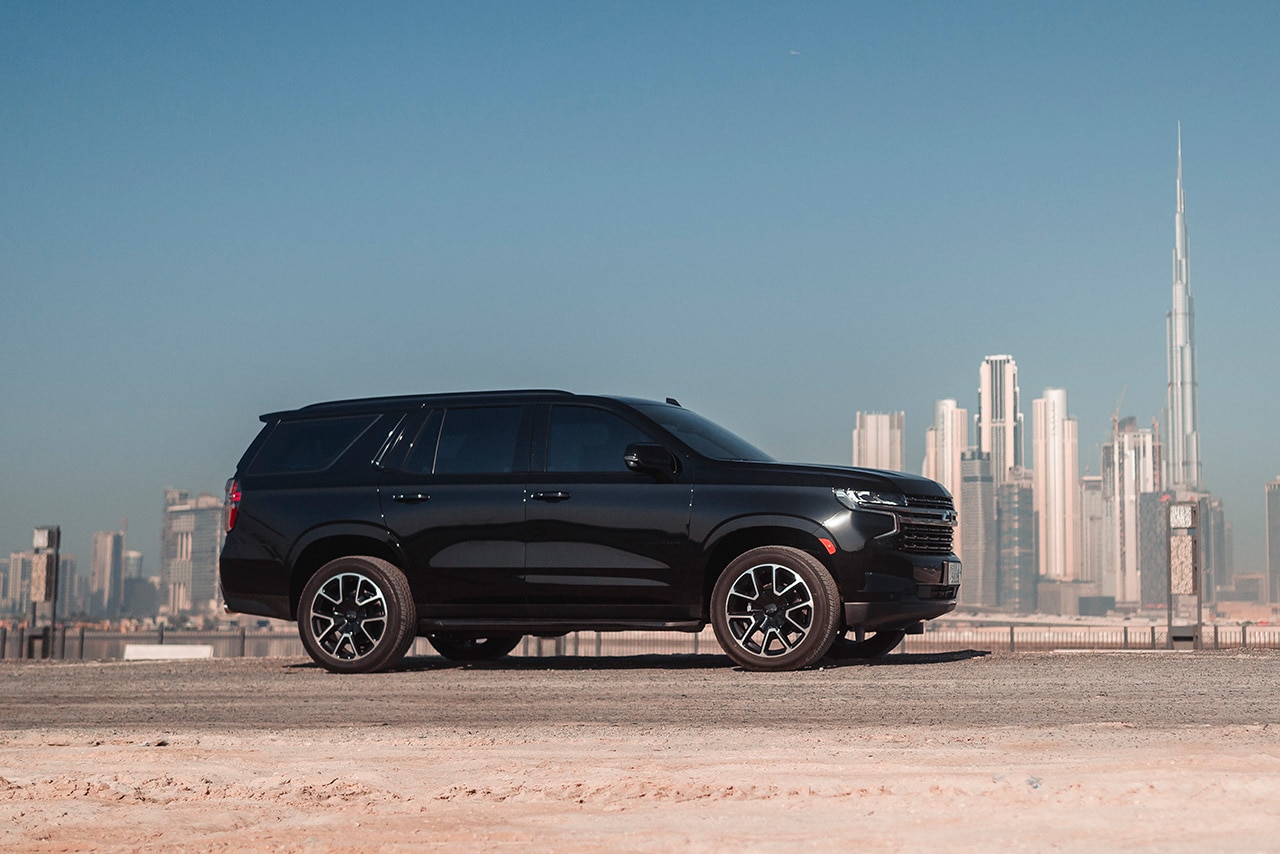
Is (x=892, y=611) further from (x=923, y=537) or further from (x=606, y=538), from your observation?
(x=606, y=538)

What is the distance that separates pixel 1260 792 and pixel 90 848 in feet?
12.0

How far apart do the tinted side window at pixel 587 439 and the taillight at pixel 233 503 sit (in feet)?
8.61

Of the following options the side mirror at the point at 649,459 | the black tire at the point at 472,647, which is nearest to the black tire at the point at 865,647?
the side mirror at the point at 649,459

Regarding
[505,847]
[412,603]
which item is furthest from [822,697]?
[505,847]

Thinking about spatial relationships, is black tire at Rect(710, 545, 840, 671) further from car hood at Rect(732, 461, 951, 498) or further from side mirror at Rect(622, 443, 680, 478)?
side mirror at Rect(622, 443, 680, 478)

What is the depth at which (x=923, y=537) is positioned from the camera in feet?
33.7

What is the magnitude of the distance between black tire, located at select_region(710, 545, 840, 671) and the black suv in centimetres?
1

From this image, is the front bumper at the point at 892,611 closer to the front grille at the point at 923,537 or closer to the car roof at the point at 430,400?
the front grille at the point at 923,537

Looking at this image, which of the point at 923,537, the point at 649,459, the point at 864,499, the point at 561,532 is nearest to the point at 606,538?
the point at 561,532

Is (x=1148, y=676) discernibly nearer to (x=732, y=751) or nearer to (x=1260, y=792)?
(x=732, y=751)

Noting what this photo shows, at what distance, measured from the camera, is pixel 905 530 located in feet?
32.9

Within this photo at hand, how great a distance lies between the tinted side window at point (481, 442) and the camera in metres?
10.6

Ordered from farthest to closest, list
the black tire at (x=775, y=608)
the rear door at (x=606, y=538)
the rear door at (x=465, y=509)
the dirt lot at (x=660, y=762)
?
the rear door at (x=465, y=509) → the rear door at (x=606, y=538) → the black tire at (x=775, y=608) → the dirt lot at (x=660, y=762)

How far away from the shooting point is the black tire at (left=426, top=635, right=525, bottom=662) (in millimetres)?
12352
